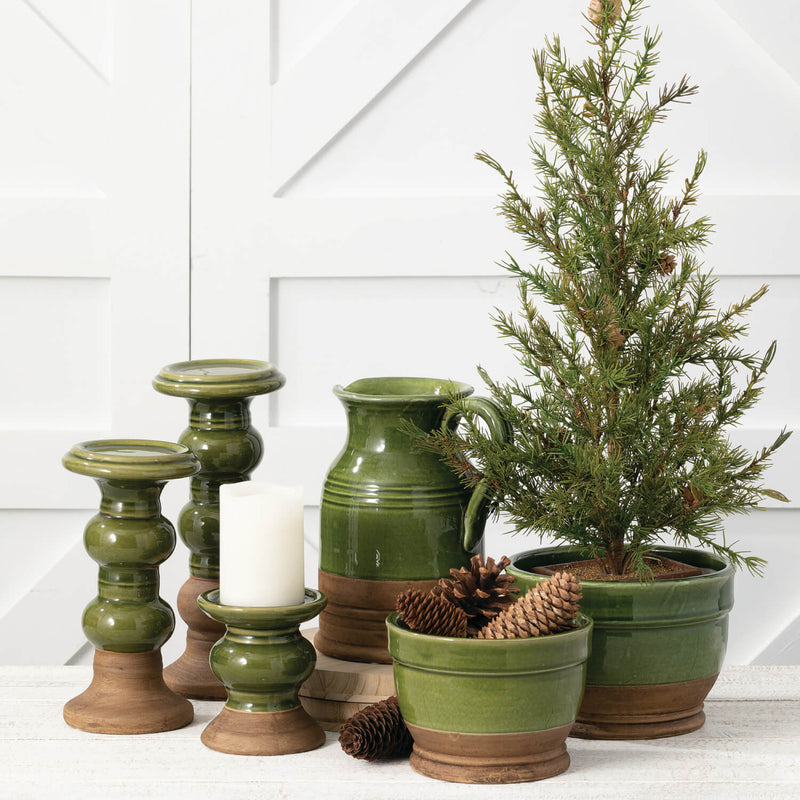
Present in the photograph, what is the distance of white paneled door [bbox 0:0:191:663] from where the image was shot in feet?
5.72

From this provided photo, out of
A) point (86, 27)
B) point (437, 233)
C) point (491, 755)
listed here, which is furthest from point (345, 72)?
point (491, 755)

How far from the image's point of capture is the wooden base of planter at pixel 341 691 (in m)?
0.93

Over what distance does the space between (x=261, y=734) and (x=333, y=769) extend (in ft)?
0.20

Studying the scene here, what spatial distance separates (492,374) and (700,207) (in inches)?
15.7

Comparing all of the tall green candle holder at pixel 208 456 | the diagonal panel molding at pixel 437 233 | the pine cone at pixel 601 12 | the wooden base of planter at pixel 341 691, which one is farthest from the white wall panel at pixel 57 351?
the pine cone at pixel 601 12

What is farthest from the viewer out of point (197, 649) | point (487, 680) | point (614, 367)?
point (197, 649)

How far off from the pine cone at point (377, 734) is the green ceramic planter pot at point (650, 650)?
14 centimetres

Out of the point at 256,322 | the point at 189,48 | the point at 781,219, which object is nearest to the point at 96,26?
the point at 189,48

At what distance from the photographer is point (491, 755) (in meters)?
0.82

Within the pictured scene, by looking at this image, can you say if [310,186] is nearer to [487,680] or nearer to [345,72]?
[345,72]

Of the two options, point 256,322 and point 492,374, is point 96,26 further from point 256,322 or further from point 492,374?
point 492,374

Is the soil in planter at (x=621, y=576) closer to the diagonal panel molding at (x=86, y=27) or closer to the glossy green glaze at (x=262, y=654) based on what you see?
the glossy green glaze at (x=262, y=654)

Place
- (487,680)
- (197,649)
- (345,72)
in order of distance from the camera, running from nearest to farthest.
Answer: (487,680) → (197,649) → (345,72)

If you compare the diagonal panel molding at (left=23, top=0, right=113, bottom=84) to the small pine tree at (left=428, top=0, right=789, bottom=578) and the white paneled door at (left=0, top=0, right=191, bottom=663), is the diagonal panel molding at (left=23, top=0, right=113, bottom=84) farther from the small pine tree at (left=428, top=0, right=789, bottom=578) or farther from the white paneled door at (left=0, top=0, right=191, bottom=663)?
the small pine tree at (left=428, top=0, right=789, bottom=578)
